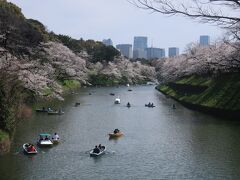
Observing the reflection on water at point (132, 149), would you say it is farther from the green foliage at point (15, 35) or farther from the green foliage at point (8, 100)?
the green foliage at point (15, 35)

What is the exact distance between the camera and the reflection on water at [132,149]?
25.1 metres

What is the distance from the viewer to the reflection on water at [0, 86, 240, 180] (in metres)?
25.1

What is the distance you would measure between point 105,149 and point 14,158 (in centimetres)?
676

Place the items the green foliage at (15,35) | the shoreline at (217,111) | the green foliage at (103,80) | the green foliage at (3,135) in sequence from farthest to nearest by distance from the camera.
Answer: the green foliage at (103,80)
the green foliage at (15,35)
the shoreline at (217,111)
the green foliage at (3,135)

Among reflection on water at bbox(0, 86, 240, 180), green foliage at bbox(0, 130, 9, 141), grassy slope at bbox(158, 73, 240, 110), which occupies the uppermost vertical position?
grassy slope at bbox(158, 73, 240, 110)

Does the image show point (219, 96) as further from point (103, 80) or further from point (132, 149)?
point (103, 80)

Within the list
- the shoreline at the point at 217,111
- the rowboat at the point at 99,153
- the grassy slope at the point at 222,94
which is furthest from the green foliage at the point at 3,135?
the grassy slope at the point at 222,94

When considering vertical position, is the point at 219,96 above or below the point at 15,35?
below

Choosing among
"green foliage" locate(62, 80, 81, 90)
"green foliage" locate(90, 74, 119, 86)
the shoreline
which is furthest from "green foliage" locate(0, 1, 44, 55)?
"green foliage" locate(90, 74, 119, 86)

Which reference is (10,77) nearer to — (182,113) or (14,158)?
(14,158)

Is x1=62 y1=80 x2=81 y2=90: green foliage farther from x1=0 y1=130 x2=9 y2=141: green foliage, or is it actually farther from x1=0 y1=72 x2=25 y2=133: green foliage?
x1=0 y1=130 x2=9 y2=141: green foliage

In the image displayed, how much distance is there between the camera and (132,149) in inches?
1261

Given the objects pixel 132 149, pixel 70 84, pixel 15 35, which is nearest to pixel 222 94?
pixel 132 149

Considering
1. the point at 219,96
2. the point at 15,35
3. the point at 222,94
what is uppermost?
the point at 15,35
